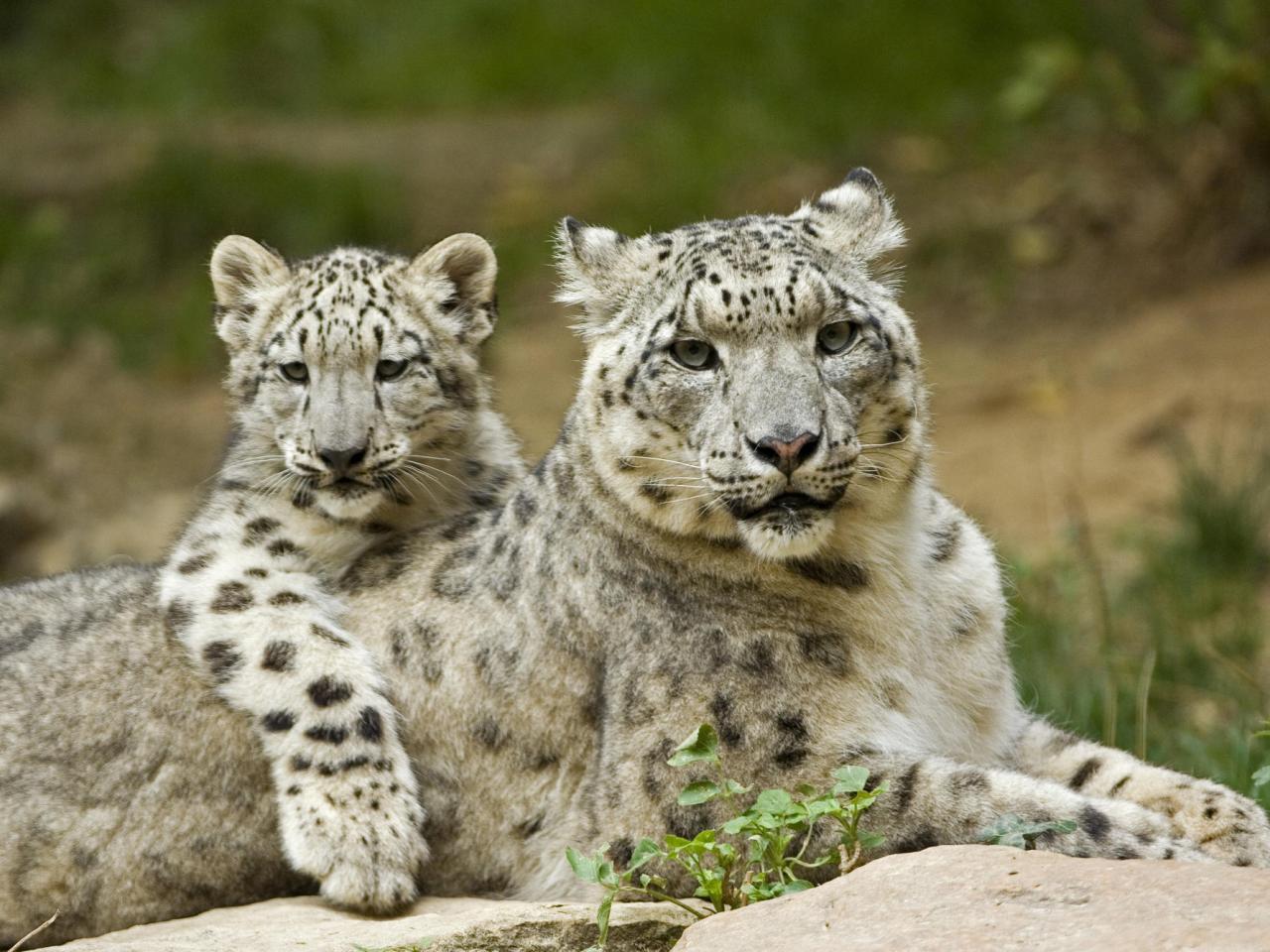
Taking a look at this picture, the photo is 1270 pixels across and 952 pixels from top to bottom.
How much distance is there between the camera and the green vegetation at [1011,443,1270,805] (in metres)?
8.09

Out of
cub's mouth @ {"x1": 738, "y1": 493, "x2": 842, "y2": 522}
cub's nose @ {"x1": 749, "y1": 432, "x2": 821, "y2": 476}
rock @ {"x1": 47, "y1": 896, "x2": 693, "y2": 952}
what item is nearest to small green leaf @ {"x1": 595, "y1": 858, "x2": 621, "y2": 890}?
rock @ {"x1": 47, "y1": 896, "x2": 693, "y2": 952}

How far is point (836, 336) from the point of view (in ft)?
19.5

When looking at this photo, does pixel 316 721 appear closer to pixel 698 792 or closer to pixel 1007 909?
pixel 698 792

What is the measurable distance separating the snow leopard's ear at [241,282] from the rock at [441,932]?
2830 mm

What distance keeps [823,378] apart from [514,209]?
13436 mm

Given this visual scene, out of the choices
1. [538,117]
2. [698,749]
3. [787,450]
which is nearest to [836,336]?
[787,450]

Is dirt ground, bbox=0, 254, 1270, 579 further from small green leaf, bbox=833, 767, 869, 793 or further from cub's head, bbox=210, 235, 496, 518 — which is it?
small green leaf, bbox=833, 767, 869, 793

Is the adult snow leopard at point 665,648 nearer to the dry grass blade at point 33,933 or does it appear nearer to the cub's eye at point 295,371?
the dry grass blade at point 33,933

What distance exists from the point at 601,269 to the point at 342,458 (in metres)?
1.31

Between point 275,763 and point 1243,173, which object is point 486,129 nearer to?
point 1243,173

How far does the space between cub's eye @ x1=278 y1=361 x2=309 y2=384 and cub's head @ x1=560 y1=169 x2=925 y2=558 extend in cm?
156

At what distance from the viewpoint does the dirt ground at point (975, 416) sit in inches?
506

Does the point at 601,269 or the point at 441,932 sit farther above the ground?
the point at 601,269

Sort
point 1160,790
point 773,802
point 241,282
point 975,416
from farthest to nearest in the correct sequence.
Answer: point 975,416, point 241,282, point 1160,790, point 773,802
